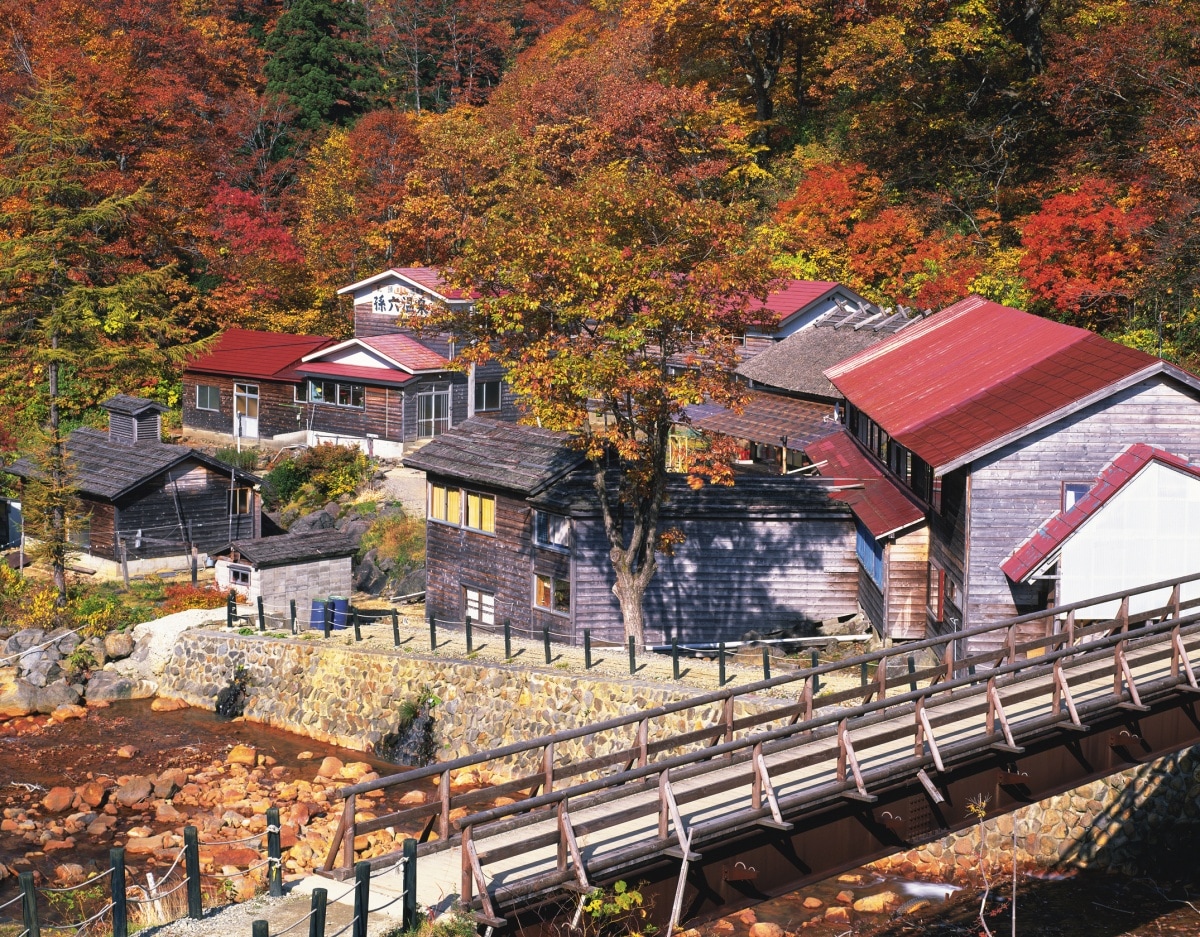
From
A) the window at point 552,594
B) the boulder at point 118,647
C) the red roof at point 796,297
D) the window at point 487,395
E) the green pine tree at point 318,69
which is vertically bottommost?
the boulder at point 118,647

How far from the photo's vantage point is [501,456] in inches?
1431

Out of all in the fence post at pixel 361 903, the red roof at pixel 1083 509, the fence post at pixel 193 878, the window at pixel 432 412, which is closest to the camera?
the fence post at pixel 361 903

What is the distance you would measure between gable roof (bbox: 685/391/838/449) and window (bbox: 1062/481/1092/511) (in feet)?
44.0

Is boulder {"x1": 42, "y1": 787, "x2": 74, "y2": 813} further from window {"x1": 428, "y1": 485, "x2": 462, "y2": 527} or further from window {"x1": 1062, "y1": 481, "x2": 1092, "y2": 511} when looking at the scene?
window {"x1": 1062, "y1": 481, "x2": 1092, "y2": 511}

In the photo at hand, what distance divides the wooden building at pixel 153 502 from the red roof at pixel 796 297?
1947 centimetres

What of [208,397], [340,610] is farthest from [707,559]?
[208,397]

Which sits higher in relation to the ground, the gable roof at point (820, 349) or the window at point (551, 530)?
the gable roof at point (820, 349)

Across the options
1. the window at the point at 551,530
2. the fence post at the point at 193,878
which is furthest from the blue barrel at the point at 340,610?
the fence post at the point at 193,878

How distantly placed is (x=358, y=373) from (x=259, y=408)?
237 inches

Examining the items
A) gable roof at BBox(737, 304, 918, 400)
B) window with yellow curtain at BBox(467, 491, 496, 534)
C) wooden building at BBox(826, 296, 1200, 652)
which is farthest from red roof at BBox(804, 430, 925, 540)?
window with yellow curtain at BBox(467, 491, 496, 534)

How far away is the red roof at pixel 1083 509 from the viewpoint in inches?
1005

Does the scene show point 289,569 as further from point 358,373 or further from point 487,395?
point 487,395

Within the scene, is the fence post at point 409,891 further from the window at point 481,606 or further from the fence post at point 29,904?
the window at point 481,606

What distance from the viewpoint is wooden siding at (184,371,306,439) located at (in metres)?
55.7
